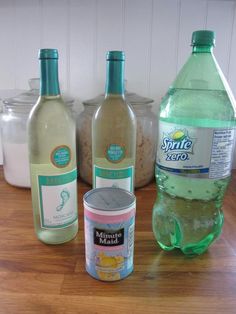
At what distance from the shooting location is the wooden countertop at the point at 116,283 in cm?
39

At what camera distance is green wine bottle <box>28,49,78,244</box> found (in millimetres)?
486

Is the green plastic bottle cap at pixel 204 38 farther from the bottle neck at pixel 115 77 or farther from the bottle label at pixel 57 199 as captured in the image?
the bottle label at pixel 57 199

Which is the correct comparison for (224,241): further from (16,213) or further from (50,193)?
(16,213)

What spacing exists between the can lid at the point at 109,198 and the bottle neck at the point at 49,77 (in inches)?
7.2

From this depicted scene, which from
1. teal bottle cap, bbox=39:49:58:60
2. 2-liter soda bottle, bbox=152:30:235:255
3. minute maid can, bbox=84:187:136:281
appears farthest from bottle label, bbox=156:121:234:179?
teal bottle cap, bbox=39:49:58:60

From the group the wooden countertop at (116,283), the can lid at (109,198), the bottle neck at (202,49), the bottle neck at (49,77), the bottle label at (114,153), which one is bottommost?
the wooden countertop at (116,283)

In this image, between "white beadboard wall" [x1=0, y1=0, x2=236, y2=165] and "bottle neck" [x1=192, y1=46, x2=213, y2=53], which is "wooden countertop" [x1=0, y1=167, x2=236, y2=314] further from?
"white beadboard wall" [x1=0, y1=0, x2=236, y2=165]

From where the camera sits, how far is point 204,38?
0.44 metres

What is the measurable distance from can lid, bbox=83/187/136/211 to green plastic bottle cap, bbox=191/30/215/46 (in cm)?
28

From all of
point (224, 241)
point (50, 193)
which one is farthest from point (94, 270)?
point (224, 241)

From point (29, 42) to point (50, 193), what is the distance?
562 mm

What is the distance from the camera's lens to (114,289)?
41 cm

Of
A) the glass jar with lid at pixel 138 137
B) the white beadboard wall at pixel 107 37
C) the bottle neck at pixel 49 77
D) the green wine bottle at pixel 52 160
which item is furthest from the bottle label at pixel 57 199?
the white beadboard wall at pixel 107 37

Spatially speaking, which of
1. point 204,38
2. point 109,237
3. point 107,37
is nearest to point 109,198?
point 109,237
